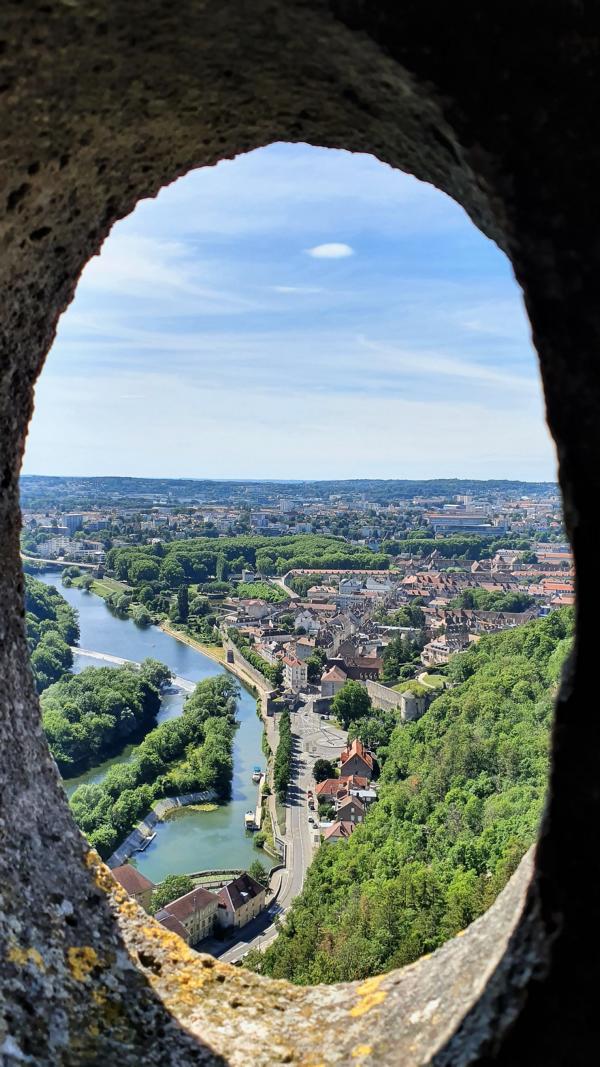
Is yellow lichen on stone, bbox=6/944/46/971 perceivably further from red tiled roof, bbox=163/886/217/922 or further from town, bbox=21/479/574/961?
red tiled roof, bbox=163/886/217/922

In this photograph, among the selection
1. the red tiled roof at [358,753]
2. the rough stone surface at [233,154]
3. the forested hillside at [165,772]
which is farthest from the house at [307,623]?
the rough stone surface at [233,154]

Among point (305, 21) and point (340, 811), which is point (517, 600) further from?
point (305, 21)

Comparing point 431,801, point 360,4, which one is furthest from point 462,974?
point 431,801

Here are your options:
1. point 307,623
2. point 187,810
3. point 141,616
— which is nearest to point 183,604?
point 141,616

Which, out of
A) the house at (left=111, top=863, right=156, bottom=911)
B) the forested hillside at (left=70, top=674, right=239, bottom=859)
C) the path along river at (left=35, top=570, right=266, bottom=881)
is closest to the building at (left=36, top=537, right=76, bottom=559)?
the path along river at (left=35, top=570, right=266, bottom=881)

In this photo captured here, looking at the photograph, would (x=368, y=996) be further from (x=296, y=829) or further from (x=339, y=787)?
(x=339, y=787)
